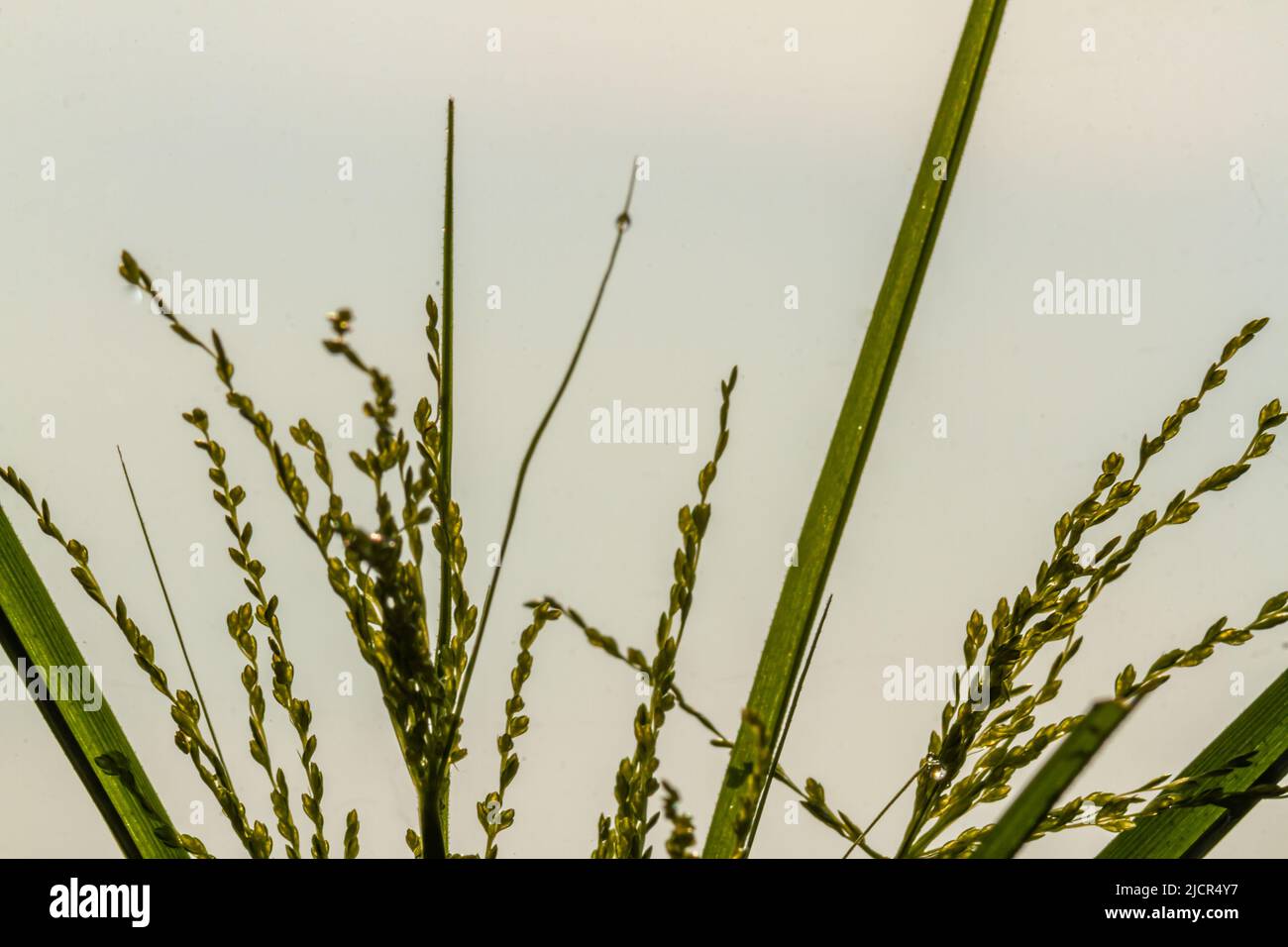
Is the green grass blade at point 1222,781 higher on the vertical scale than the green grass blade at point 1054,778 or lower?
lower

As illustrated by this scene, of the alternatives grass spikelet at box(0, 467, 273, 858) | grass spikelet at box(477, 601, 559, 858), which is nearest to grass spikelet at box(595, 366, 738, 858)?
grass spikelet at box(477, 601, 559, 858)

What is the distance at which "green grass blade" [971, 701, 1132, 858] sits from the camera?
0.22 m

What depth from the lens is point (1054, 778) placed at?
9.3 inches

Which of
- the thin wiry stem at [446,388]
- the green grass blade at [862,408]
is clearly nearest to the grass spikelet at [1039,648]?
the green grass blade at [862,408]

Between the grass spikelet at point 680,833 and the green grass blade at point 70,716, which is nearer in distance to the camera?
the grass spikelet at point 680,833

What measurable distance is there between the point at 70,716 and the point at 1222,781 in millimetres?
524

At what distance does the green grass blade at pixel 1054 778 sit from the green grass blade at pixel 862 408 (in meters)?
0.15

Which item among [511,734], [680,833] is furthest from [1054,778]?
[511,734]

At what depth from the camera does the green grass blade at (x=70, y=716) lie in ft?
1.38

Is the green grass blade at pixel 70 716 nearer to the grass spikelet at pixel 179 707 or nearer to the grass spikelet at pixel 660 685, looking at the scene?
the grass spikelet at pixel 179 707

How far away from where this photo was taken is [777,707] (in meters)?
0.41
